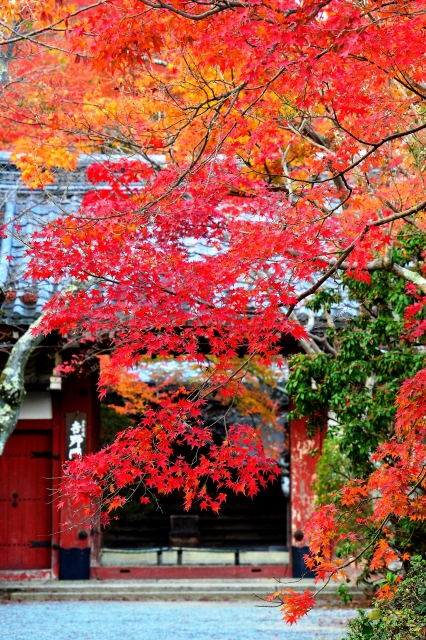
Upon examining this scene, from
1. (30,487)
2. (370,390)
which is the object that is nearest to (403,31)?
(370,390)

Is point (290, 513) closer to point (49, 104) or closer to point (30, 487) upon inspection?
point (30, 487)

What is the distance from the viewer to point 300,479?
1560cm

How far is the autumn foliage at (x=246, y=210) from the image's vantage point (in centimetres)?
600

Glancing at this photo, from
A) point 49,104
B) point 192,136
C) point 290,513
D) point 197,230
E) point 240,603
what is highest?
point 49,104

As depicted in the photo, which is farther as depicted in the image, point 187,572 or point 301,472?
point 187,572

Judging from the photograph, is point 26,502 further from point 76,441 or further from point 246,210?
point 246,210

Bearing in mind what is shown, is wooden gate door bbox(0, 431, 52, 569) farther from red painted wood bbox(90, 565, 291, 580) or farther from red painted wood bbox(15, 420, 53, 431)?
red painted wood bbox(90, 565, 291, 580)

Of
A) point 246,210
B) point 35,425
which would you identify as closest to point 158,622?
point 35,425

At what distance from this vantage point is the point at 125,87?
986cm

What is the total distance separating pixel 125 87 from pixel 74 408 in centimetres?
722

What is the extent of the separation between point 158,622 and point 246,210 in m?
6.41

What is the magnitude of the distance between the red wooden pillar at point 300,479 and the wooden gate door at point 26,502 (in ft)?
13.5

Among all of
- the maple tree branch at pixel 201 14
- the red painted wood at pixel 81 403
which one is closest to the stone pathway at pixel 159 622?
the red painted wood at pixel 81 403

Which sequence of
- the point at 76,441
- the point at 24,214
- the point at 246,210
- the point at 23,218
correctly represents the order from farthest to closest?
the point at 23,218
the point at 76,441
the point at 24,214
the point at 246,210
